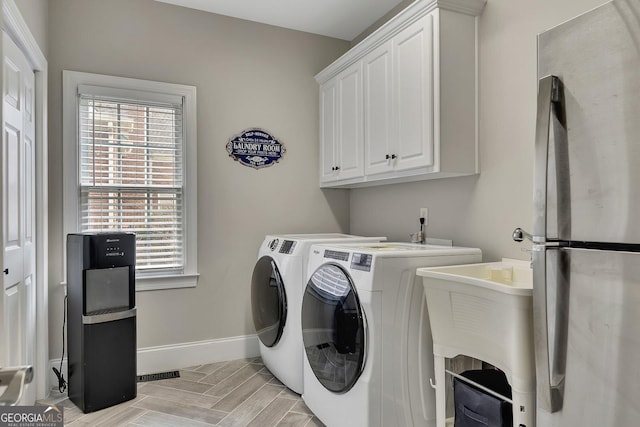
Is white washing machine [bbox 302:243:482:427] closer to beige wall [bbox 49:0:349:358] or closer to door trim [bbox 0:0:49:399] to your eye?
beige wall [bbox 49:0:349:358]

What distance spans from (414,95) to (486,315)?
4.63 ft

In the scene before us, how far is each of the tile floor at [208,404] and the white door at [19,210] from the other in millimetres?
474

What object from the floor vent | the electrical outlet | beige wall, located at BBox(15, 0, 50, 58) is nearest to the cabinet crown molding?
the electrical outlet

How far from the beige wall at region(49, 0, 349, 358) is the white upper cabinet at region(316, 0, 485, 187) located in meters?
0.78

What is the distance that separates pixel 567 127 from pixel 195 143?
2.70 meters

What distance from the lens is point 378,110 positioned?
2852mm

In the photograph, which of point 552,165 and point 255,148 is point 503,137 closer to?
point 552,165

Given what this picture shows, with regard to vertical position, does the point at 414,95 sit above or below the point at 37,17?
below

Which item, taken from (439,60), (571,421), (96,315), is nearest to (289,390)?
(96,315)

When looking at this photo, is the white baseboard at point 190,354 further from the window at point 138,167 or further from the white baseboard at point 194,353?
the window at point 138,167

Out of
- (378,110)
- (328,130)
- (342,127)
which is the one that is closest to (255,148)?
(328,130)

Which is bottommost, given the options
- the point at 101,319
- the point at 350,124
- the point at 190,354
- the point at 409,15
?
the point at 190,354

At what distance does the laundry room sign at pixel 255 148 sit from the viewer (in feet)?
11.3

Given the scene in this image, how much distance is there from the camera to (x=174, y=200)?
3266mm
